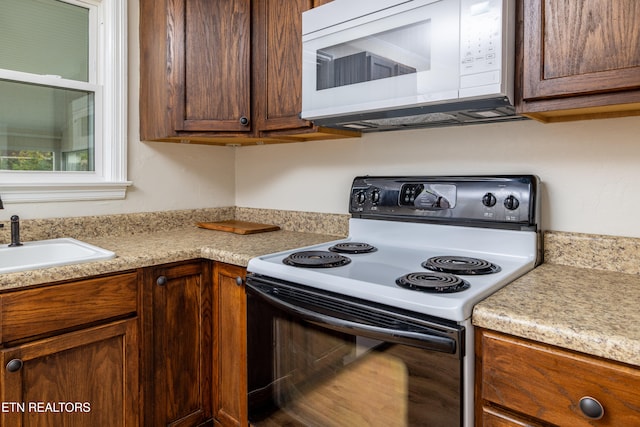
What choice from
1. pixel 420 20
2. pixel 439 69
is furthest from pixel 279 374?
pixel 420 20

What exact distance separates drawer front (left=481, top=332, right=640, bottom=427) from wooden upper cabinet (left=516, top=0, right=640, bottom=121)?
65 centimetres

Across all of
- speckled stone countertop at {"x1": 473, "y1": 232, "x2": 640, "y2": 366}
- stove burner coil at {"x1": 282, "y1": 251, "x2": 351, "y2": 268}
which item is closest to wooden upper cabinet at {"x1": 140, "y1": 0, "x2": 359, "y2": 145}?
stove burner coil at {"x1": 282, "y1": 251, "x2": 351, "y2": 268}

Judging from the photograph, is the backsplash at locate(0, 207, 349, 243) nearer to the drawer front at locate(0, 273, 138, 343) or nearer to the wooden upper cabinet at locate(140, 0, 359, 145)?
the wooden upper cabinet at locate(140, 0, 359, 145)

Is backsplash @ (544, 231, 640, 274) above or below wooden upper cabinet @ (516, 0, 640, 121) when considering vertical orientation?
below

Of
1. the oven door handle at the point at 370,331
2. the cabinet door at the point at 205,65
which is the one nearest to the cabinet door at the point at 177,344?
the oven door handle at the point at 370,331

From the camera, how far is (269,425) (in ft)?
4.48

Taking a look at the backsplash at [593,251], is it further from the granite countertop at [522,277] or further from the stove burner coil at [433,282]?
the stove burner coil at [433,282]

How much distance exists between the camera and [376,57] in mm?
1351

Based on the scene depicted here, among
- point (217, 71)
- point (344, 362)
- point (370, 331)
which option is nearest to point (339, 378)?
point (344, 362)

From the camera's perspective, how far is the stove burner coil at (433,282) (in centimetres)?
99

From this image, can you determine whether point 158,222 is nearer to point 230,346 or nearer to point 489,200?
point 230,346

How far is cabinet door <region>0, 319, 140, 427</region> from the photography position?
1.18 meters

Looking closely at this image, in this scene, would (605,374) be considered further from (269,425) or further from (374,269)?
(269,425)

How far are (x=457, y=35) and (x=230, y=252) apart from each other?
1036 millimetres
